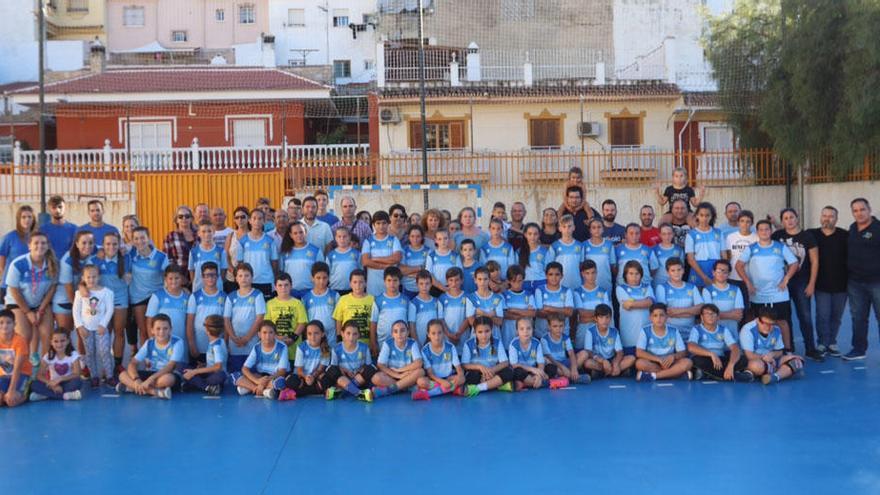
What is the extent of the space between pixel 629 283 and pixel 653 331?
1.74 feet

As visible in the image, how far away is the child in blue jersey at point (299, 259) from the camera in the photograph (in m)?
8.91

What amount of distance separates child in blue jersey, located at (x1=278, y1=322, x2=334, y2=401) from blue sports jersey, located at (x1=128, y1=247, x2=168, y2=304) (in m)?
1.86

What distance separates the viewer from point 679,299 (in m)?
8.84

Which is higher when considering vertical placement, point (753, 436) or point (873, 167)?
point (873, 167)

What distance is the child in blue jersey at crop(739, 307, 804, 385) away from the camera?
27.2ft

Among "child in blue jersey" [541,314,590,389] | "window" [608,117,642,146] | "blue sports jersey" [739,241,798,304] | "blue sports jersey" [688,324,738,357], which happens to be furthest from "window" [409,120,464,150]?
"blue sports jersey" [688,324,738,357]

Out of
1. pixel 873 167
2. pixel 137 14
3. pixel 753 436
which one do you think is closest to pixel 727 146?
pixel 873 167

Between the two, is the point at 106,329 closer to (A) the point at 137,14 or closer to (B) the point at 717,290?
(B) the point at 717,290

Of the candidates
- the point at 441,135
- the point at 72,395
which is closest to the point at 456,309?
the point at 72,395

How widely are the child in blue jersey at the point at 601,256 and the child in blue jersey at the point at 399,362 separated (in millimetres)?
2194

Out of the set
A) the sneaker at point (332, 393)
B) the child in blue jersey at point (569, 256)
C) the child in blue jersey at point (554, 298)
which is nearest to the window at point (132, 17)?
the child in blue jersey at point (569, 256)

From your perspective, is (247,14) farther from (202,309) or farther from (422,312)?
(422,312)

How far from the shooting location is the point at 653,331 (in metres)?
8.61

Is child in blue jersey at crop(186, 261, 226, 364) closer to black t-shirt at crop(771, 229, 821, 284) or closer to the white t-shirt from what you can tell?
the white t-shirt
